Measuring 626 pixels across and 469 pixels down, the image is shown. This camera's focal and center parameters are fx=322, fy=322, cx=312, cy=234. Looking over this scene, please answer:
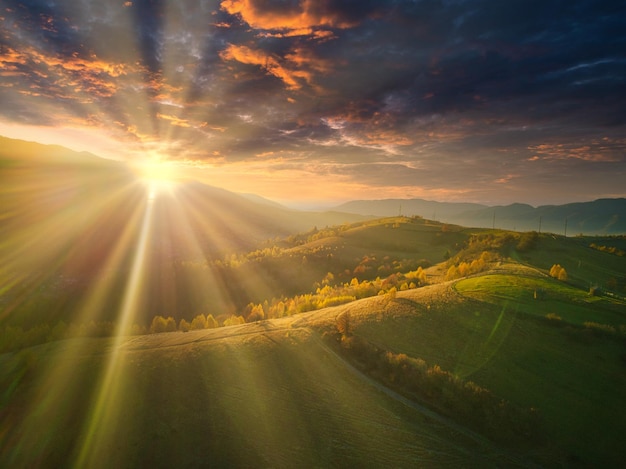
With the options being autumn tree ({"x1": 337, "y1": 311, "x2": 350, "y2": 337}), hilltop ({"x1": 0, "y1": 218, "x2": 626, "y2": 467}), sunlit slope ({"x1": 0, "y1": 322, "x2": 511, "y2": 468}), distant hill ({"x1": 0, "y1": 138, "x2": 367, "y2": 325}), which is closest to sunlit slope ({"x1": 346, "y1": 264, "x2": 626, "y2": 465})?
hilltop ({"x1": 0, "y1": 218, "x2": 626, "y2": 467})

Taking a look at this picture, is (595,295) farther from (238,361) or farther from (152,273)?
(152,273)

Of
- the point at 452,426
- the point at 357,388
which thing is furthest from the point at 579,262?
the point at 357,388

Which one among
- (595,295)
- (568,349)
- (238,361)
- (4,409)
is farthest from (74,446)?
(595,295)

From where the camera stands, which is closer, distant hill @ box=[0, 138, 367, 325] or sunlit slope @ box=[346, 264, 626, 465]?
sunlit slope @ box=[346, 264, 626, 465]

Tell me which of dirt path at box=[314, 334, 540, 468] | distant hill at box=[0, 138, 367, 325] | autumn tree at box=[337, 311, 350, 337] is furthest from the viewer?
distant hill at box=[0, 138, 367, 325]

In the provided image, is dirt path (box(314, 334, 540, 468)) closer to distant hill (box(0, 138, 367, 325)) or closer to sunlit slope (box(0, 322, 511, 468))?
sunlit slope (box(0, 322, 511, 468))

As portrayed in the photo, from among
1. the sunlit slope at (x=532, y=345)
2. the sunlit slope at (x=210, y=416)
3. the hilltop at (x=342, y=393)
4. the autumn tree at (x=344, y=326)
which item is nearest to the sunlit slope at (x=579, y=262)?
the sunlit slope at (x=532, y=345)

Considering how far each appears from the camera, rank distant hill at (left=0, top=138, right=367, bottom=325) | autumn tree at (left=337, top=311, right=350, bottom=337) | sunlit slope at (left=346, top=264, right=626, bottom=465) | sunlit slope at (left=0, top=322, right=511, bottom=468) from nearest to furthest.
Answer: sunlit slope at (left=0, top=322, right=511, bottom=468) < sunlit slope at (left=346, top=264, right=626, bottom=465) < autumn tree at (left=337, top=311, right=350, bottom=337) < distant hill at (left=0, top=138, right=367, bottom=325)

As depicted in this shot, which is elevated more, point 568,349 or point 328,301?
point 568,349
